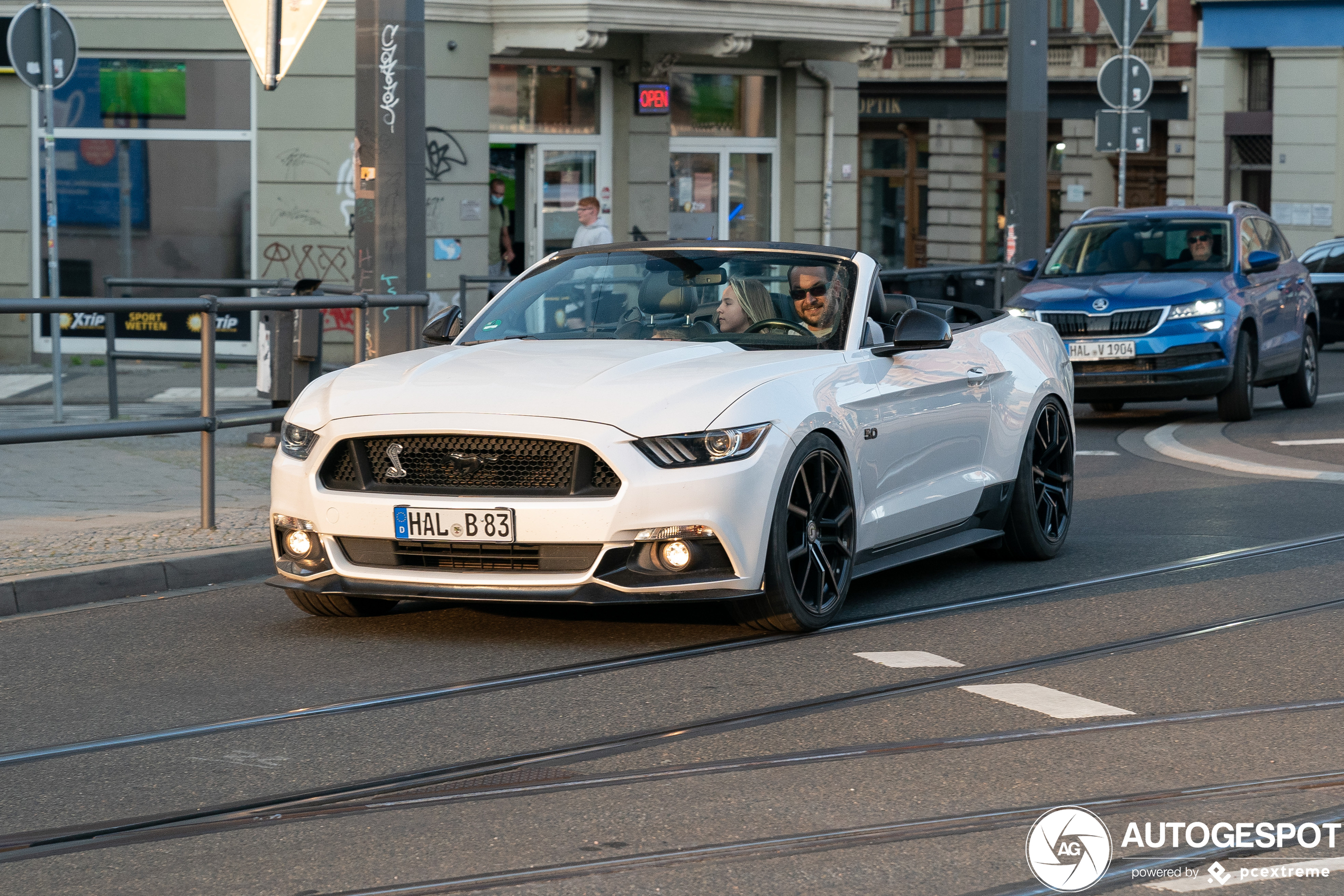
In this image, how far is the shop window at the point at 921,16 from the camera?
4600 cm

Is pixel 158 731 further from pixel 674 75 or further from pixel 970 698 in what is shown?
pixel 674 75

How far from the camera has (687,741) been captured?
18.5 ft

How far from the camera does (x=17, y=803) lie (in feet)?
16.6

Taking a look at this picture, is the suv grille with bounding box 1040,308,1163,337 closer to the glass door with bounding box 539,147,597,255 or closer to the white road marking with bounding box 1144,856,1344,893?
the glass door with bounding box 539,147,597,255

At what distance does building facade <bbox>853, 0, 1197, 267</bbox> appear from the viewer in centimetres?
4131

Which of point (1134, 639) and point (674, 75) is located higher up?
point (674, 75)

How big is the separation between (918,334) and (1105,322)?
8.39m

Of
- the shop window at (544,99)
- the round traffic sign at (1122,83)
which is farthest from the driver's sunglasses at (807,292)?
the shop window at (544,99)

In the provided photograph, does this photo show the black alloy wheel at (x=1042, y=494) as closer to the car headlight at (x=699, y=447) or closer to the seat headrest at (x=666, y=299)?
the seat headrest at (x=666, y=299)

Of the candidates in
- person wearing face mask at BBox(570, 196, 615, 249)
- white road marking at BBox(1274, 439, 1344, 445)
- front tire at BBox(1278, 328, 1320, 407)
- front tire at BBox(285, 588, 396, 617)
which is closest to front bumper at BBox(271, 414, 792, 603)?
front tire at BBox(285, 588, 396, 617)

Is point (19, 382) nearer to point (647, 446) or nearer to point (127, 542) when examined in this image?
point (127, 542)

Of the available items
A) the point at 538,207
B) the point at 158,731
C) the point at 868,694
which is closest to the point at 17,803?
the point at 158,731

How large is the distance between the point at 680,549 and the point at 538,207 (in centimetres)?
1597

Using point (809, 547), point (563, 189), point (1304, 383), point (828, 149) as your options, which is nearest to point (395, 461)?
point (809, 547)
